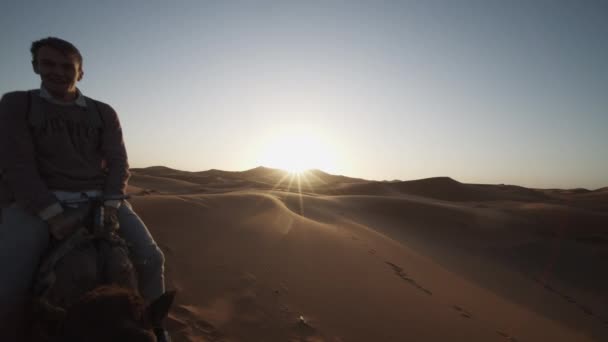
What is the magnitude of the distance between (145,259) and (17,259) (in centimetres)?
70

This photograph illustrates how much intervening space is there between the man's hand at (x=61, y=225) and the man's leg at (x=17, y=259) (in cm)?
7

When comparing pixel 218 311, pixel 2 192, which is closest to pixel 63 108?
pixel 2 192

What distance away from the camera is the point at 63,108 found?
242cm

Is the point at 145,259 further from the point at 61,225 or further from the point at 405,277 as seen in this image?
the point at 405,277

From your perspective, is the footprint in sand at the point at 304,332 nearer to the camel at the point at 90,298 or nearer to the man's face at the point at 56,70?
the camel at the point at 90,298

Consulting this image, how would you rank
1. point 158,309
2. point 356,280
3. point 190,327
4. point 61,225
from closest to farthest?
1. point 158,309
2. point 61,225
3. point 190,327
4. point 356,280

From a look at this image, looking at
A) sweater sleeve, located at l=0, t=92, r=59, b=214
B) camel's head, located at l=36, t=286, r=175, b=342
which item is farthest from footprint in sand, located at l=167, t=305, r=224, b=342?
sweater sleeve, located at l=0, t=92, r=59, b=214

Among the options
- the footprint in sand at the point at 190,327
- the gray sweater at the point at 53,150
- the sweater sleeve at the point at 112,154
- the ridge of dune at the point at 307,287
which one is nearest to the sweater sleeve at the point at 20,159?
the gray sweater at the point at 53,150

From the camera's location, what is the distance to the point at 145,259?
227 cm

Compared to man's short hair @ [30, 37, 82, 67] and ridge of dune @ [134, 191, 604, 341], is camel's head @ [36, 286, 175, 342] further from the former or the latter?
man's short hair @ [30, 37, 82, 67]

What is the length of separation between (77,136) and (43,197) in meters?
0.61

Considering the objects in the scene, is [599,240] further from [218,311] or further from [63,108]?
[63,108]

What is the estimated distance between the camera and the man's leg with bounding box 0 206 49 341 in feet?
5.41

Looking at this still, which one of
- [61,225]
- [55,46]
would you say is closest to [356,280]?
[61,225]
